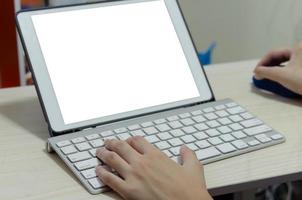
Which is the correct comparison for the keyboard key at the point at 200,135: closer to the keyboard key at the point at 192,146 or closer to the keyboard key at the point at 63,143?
the keyboard key at the point at 192,146

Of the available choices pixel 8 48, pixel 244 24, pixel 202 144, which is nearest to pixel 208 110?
pixel 202 144

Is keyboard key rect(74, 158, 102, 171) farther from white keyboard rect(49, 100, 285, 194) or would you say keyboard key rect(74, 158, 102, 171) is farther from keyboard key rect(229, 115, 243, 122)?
keyboard key rect(229, 115, 243, 122)

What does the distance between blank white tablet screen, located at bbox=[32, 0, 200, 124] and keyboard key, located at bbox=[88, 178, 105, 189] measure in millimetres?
165

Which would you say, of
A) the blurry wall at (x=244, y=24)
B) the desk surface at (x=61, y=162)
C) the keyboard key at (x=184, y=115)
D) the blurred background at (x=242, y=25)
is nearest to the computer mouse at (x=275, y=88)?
the desk surface at (x=61, y=162)

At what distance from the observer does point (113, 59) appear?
0.97 m

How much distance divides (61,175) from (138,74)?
0.89 feet

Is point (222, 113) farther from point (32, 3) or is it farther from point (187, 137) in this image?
point (32, 3)

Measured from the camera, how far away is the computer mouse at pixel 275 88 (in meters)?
1.08

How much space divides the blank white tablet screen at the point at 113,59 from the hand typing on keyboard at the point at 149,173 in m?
0.15

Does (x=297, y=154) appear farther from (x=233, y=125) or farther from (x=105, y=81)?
(x=105, y=81)

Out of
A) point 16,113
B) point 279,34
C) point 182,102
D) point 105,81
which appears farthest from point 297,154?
point 279,34

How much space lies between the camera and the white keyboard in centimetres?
80

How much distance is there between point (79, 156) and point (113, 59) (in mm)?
232

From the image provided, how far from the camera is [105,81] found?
945mm
